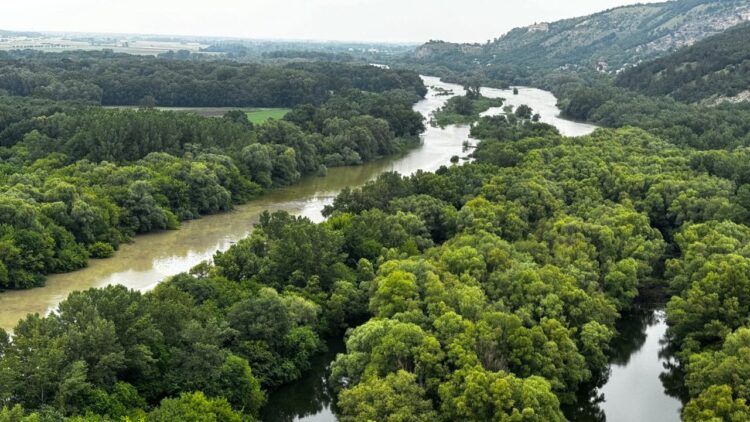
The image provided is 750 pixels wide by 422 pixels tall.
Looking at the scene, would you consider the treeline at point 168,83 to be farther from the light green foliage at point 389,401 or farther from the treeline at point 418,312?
the light green foliage at point 389,401

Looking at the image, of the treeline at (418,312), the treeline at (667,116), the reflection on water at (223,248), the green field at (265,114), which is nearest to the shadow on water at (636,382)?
the treeline at (418,312)

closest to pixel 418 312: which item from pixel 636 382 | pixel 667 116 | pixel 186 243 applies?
pixel 636 382

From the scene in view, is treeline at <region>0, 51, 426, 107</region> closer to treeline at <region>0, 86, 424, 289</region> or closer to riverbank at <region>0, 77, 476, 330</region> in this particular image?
treeline at <region>0, 86, 424, 289</region>

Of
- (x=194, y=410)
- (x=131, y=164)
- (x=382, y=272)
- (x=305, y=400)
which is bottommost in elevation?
(x=305, y=400)

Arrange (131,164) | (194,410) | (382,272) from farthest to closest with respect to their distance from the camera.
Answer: (131,164) → (382,272) → (194,410)

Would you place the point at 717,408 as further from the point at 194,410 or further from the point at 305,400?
the point at 194,410

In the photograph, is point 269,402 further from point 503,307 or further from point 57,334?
point 503,307

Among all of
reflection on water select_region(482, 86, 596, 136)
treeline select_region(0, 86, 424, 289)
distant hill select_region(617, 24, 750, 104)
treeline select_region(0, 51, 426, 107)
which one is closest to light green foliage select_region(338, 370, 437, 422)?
treeline select_region(0, 86, 424, 289)
